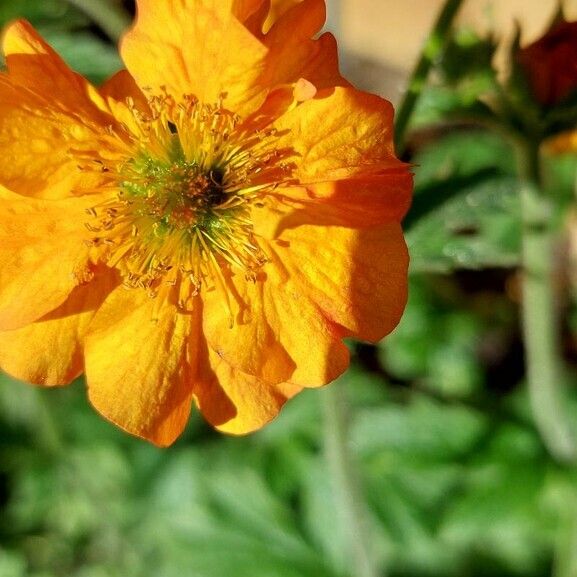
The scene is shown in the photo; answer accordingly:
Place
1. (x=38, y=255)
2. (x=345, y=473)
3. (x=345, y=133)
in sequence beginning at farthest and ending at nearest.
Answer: (x=345, y=473) < (x=38, y=255) < (x=345, y=133)

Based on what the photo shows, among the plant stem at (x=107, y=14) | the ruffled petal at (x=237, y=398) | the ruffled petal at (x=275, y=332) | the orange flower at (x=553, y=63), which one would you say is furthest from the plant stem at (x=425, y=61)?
the plant stem at (x=107, y=14)

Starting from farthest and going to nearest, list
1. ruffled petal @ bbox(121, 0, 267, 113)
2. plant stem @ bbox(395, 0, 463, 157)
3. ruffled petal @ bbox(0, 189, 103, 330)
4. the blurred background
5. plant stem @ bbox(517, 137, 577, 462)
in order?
the blurred background
plant stem @ bbox(517, 137, 577, 462)
plant stem @ bbox(395, 0, 463, 157)
ruffled petal @ bbox(0, 189, 103, 330)
ruffled petal @ bbox(121, 0, 267, 113)

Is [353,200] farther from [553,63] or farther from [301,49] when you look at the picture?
[553,63]

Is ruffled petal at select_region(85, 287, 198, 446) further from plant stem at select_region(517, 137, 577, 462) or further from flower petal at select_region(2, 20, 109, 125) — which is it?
plant stem at select_region(517, 137, 577, 462)

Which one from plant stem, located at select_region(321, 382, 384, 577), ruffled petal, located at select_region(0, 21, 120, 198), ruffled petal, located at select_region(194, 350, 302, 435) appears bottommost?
plant stem, located at select_region(321, 382, 384, 577)

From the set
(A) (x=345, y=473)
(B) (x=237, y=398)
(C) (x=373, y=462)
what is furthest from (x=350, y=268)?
(C) (x=373, y=462)

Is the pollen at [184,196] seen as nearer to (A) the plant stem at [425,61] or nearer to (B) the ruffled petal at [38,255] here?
(B) the ruffled petal at [38,255]

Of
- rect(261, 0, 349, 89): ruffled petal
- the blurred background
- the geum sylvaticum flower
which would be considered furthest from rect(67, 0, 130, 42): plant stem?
rect(261, 0, 349, 89): ruffled petal

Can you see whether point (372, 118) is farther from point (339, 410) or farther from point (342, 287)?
point (339, 410)
